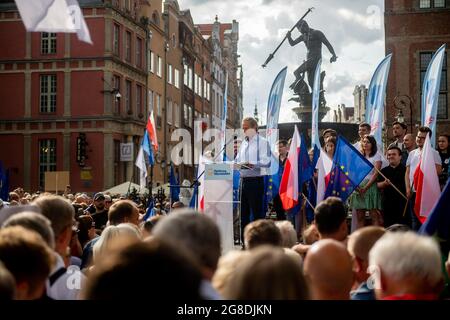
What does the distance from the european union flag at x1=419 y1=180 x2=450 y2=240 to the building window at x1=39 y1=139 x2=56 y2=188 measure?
128ft

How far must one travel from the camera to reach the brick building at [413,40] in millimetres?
43656

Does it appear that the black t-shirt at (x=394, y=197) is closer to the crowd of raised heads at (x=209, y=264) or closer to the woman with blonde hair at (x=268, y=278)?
the crowd of raised heads at (x=209, y=264)

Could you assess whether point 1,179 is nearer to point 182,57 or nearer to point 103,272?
point 103,272

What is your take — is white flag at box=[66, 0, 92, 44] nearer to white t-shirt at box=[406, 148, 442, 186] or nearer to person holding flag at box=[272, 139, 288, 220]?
white t-shirt at box=[406, 148, 442, 186]

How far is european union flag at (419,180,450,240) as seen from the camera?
592cm

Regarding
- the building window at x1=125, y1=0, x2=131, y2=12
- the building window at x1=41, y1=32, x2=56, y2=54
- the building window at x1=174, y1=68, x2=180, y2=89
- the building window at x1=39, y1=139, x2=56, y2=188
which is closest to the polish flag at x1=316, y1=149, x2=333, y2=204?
the building window at x1=39, y1=139, x2=56, y2=188

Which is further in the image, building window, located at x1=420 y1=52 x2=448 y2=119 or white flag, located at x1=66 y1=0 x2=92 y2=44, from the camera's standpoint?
building window, located at x1=420 y1=52 x2=448 y2=119

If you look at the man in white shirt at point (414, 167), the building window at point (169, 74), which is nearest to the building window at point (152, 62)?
the building window at point (169, 74)

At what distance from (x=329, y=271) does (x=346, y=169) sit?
706 centimetres

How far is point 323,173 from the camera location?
12102 mm

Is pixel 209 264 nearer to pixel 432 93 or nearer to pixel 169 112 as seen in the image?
pixel 432 93

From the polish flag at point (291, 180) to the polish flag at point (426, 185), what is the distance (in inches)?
90.8

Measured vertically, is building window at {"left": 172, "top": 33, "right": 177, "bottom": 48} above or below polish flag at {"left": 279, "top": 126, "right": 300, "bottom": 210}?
above

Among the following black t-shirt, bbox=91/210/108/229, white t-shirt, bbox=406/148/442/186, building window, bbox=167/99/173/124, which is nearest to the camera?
white t-shirt, bbox=406/148/442/186
